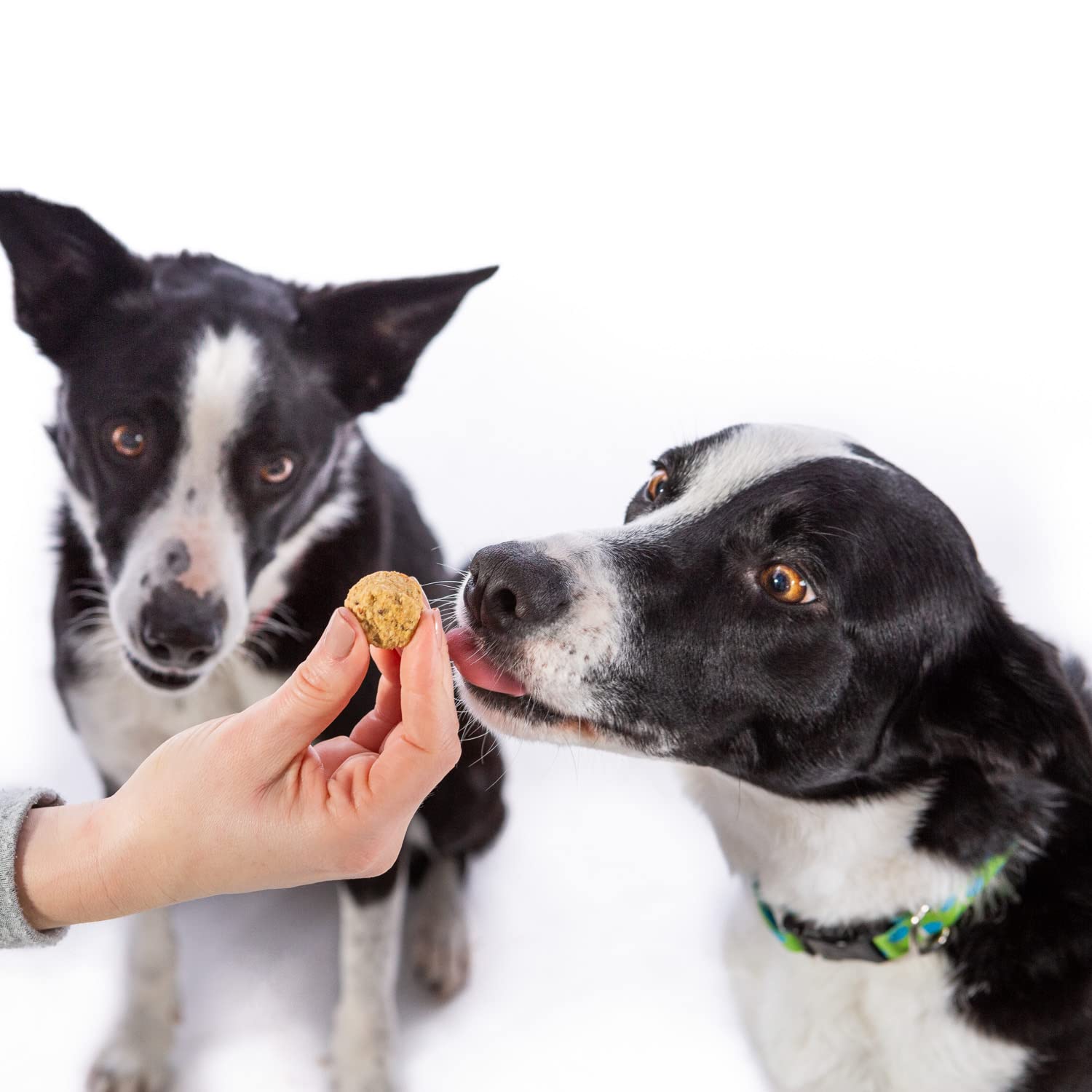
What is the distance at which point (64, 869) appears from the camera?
52.4 inches

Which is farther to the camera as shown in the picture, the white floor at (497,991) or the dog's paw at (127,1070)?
the white floor at (497,991)

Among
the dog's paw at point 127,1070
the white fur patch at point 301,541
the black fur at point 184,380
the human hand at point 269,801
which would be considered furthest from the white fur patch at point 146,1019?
the human hand at point 269,801

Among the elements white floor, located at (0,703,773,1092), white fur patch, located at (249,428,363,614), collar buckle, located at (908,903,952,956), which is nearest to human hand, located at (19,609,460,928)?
white fur patch, located at (249,428,363,614)

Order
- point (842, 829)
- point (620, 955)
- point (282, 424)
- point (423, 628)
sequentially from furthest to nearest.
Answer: point (620, 955) < point (282, 424) < point (842, 829) < point (423, 628)

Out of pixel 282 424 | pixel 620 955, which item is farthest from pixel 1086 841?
pixel 282 424

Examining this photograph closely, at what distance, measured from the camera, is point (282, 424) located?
175 cm

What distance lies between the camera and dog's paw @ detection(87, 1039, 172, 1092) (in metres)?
2.02

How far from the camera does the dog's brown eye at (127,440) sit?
1688mm

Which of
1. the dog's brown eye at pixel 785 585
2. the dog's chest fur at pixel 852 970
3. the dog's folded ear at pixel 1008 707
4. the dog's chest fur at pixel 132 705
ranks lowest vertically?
the dog's chest fur at pixel 132 705

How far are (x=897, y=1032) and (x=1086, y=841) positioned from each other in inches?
15.0

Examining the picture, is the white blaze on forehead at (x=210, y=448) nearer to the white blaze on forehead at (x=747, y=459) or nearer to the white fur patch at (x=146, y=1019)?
the white blaze on forehead at (x=747, y=459)

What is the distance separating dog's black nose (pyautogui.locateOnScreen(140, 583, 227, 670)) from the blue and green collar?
94 centimetres

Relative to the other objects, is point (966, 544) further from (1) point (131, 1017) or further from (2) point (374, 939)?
(1) point (131, 1017)

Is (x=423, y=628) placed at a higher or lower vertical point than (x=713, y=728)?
higher
